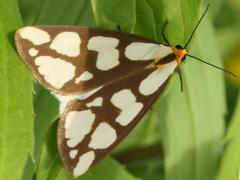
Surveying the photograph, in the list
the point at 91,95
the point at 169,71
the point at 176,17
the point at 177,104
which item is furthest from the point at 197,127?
the point at 176,17

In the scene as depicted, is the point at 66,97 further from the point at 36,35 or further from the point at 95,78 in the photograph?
the point at 36,35

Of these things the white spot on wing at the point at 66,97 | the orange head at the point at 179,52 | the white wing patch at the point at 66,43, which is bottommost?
the white spot on wing at the point at 66,97

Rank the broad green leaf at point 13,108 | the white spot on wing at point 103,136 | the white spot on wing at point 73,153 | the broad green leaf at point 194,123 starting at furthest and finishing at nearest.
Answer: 1. the broad green leaf at point 194,123
2. the white spot on wing at point 103,136
3. the white spot on wing at point 73,153
4. the broad green leaf at point 13,108

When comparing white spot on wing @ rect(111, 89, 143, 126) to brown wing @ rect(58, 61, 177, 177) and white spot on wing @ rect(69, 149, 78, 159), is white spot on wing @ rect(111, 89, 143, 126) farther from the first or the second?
white spot on wing @ rect(69, 149, 78, 159)

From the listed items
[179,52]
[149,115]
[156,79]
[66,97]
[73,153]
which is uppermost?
[179,52]

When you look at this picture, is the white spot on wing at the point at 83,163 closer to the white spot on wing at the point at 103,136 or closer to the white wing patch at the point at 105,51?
the white spot on wing at the point at 103,136

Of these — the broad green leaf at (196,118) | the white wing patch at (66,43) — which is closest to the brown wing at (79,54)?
the white wing patch at (66,43)

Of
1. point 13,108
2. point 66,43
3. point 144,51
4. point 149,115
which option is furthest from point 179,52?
point 149,115
